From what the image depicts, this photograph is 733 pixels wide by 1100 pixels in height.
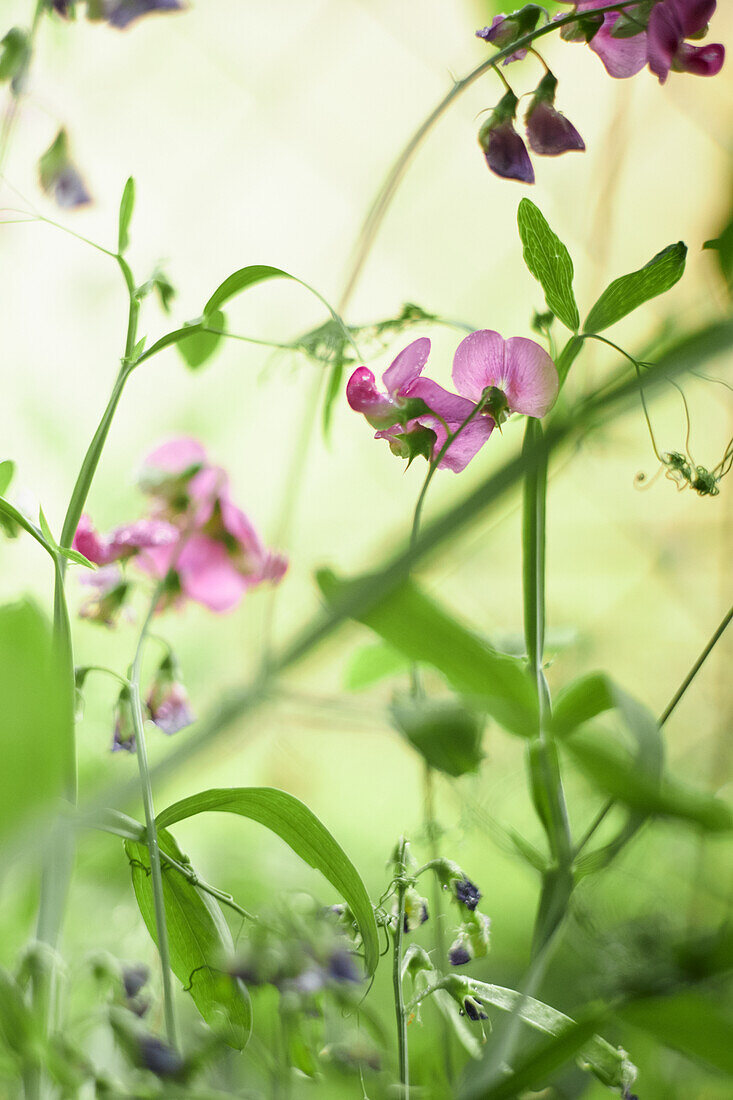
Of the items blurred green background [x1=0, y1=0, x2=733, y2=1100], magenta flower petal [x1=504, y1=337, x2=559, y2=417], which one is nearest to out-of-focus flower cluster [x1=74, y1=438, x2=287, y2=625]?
magenta flower petal [x1=504, y1=337, x2=559, y2=417]

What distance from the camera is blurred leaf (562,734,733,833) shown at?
0.42ft

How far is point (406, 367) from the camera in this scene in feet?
0.87

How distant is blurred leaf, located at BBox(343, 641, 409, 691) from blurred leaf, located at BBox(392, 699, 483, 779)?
7 cm

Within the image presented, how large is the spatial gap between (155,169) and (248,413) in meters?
0.43

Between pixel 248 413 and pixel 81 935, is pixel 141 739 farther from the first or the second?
pixel 248 413

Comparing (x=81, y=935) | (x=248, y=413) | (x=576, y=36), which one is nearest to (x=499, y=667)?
(x=576, y=36)

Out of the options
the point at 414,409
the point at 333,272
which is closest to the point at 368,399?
the point at 414,409

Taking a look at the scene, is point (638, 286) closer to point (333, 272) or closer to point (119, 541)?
point (119, 541)

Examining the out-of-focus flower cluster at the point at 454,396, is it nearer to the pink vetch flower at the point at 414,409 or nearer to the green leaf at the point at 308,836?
the pink vetch flower at the point at 414,409

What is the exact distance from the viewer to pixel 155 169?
58.5 inches

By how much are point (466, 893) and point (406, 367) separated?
0.49 feet

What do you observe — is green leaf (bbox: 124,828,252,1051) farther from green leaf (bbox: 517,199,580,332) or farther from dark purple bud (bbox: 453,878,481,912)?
green leaf (bbox: 517,199,580,332)

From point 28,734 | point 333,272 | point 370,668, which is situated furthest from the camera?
point 333,272

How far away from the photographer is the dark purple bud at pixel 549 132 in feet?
0.91
